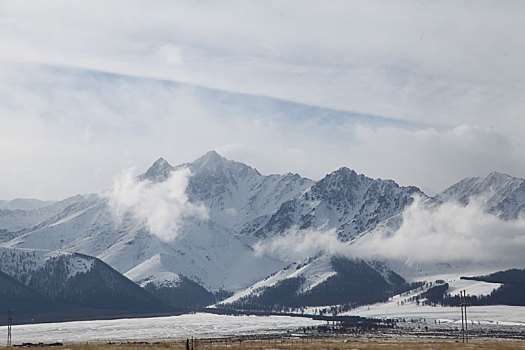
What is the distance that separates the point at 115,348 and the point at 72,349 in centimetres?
1222

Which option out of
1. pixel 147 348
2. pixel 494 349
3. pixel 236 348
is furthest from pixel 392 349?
pixel 147 348

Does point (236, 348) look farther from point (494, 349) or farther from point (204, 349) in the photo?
point (494, 349)

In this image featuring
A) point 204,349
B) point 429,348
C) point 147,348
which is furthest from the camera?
point 147,348

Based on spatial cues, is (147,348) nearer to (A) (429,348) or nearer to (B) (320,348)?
(B) (320,348)

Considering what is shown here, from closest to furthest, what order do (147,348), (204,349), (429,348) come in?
1. (429,348)
2. (204,349)
3. (147,348)

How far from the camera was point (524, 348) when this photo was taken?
115 metres

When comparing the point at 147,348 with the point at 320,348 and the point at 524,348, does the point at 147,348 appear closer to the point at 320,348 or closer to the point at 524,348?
the point at 320,348

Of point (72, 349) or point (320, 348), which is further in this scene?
point (72, 349)

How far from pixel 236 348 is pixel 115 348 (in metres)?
22.2

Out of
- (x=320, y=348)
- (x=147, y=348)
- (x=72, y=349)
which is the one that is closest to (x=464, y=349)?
(x=320, y=348)

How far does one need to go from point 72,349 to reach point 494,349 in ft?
250

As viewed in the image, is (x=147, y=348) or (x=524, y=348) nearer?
(x=524, y=348)

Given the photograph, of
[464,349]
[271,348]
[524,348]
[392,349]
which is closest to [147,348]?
[271,348]

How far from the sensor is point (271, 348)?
123 m
